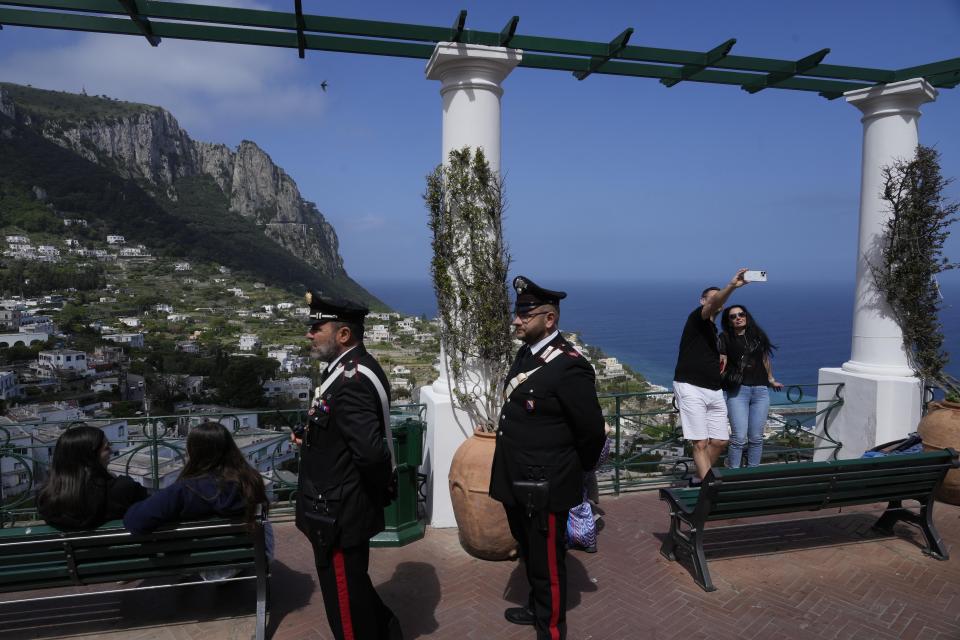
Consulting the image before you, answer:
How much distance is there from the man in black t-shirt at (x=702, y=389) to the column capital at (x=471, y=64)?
245 cm

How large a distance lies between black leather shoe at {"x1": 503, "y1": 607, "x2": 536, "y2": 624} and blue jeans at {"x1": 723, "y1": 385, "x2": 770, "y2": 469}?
2.80m

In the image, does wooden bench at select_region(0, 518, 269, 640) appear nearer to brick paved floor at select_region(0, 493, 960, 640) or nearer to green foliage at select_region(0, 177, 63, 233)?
brick paved floor at select_region(0, 493, 960, 640)

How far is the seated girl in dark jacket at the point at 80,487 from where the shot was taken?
296 centimetres

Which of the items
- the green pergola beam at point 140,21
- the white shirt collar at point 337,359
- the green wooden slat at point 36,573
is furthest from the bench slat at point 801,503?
the green pergola beam at point 140,21

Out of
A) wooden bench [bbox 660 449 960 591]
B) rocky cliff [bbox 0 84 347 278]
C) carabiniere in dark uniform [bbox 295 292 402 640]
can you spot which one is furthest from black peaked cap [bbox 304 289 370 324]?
rocky cliff [bbox 0 84 347 278]

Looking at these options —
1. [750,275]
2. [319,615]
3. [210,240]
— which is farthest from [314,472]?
[210,240]

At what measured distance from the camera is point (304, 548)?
4395mm

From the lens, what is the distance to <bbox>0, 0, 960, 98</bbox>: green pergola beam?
4.32m

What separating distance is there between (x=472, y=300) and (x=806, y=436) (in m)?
4.91

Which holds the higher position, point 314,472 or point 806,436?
point 314,472

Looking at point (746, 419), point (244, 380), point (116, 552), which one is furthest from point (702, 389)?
point (244, 380)

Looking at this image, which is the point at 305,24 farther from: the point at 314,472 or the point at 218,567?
the point at 218,567

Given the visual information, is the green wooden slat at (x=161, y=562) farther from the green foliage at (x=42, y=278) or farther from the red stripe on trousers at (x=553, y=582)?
the green foliage at (x=42, y=278)

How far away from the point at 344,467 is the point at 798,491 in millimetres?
3006
